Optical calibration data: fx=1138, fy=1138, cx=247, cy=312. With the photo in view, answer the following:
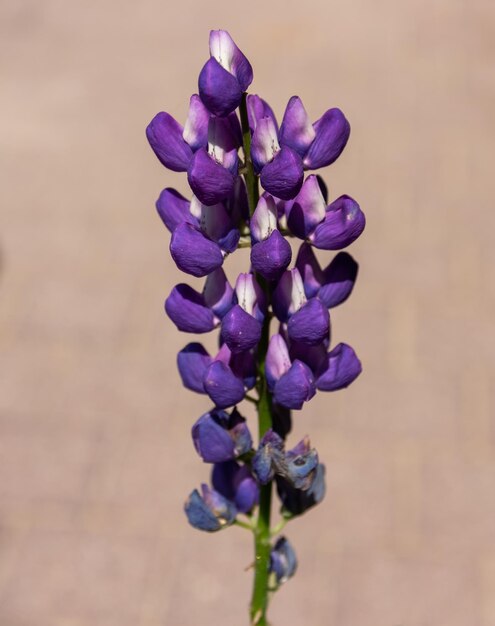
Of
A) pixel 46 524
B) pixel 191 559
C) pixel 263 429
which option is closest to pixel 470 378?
pixel 191 559

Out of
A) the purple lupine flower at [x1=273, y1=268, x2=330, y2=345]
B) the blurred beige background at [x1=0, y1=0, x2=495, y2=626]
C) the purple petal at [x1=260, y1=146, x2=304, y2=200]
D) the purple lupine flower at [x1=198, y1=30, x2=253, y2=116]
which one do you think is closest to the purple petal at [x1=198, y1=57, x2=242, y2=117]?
the purple lupine flower at [x1=198, y1=30, x2=253, y2=116]

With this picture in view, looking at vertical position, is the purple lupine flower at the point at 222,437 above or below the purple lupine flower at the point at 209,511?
above

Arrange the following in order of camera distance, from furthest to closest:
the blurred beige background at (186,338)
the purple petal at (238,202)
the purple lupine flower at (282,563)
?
the blurred beige background at (186,338), the purple lupine flower at (282,563), the purple petal at (238,202)

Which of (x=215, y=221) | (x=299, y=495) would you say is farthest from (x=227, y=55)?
(x=299, y=495)

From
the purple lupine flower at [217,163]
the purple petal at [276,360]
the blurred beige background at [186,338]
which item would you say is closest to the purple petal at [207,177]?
the purple lupine flower at [217,163]

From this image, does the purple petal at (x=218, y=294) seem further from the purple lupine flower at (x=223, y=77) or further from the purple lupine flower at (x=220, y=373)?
the purple lupine flower at (x=223, y=77)

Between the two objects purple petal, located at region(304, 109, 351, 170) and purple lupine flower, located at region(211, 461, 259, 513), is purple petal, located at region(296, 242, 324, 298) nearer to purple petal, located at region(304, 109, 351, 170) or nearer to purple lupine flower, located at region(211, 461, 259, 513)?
purple petal, located at region(304, 109, 351, 170)

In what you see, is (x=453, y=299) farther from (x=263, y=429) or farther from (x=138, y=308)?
(x=263, y=429)
